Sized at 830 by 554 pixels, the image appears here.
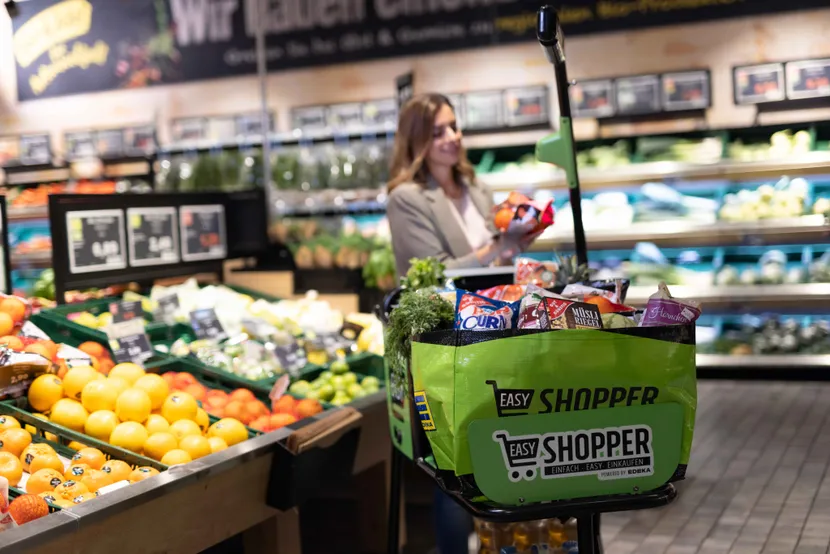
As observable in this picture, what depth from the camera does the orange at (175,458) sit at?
2.80 m

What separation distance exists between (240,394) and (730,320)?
4.93m

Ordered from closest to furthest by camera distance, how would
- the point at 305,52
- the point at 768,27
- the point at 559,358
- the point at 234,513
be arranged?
the point at 559,358
the point at 234,513
the point at 768,27
the point at 305,52

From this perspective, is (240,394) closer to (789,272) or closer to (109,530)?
(109,530)

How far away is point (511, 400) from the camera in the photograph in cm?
183

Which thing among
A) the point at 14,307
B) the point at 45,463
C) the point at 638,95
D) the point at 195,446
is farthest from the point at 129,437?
the point at 638,95

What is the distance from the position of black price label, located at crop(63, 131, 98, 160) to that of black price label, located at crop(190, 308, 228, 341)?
7291 millimetres

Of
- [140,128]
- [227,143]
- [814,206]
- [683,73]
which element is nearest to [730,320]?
[814,206]

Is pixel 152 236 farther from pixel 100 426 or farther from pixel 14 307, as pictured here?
pixel 100 426

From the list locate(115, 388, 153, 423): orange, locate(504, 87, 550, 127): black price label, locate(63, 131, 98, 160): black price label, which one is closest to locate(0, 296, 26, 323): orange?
locate(115, 388, 153, 423): orange

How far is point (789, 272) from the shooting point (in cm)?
697

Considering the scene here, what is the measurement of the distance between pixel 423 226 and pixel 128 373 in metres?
1.16

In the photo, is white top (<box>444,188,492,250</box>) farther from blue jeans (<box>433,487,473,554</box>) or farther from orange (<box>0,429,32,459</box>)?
orange (<box>0,429,32,459</box>)

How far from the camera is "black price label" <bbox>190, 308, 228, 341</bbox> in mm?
4199

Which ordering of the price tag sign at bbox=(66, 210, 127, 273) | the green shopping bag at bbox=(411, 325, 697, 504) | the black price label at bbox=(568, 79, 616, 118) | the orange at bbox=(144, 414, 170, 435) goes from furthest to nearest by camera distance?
1. the black price label at bbox=(568, 79, 616, 118)
2. the price tag sign at bbox=(66, 210, 127, 273)
3. the orange at bbox=(144, 414, 170, 435)
4. the green shopping bag at bbox=(411, 325, 697, 504)
